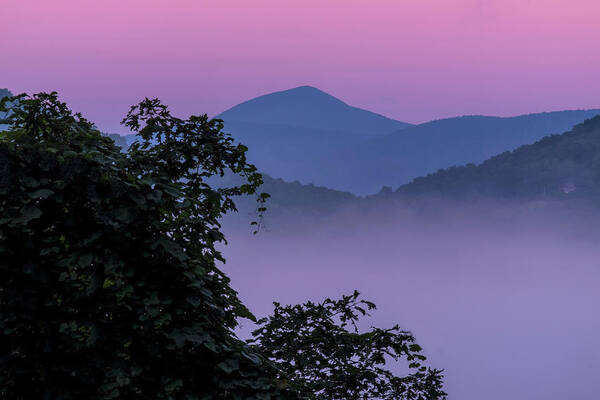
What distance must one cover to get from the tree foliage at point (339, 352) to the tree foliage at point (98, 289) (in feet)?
10.6

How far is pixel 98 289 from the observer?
20.1ft

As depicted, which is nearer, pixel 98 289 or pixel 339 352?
pixel 98 289

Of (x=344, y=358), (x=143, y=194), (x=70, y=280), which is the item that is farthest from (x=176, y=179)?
(x=344, y=358)

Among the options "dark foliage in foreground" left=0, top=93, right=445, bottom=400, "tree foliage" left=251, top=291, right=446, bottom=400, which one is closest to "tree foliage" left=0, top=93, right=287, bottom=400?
"dark foliage in foreground" left=0, top=93, right=445, bottom=400

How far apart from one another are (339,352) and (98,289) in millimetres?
5031

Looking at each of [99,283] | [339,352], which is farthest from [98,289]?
[339,352]

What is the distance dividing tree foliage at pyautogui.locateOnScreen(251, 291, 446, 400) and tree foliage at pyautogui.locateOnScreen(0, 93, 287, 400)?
3.22 metres

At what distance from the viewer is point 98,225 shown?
6.21 meters

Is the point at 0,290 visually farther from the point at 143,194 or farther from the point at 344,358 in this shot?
the point at 344,358

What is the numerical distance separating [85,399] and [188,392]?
0.95 meters

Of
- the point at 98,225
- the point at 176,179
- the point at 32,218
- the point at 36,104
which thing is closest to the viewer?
the point at 32,218

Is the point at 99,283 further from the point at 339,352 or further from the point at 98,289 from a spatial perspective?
the point at 339,352

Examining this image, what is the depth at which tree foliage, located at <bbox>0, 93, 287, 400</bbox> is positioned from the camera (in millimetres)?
5957

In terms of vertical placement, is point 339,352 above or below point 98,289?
above
